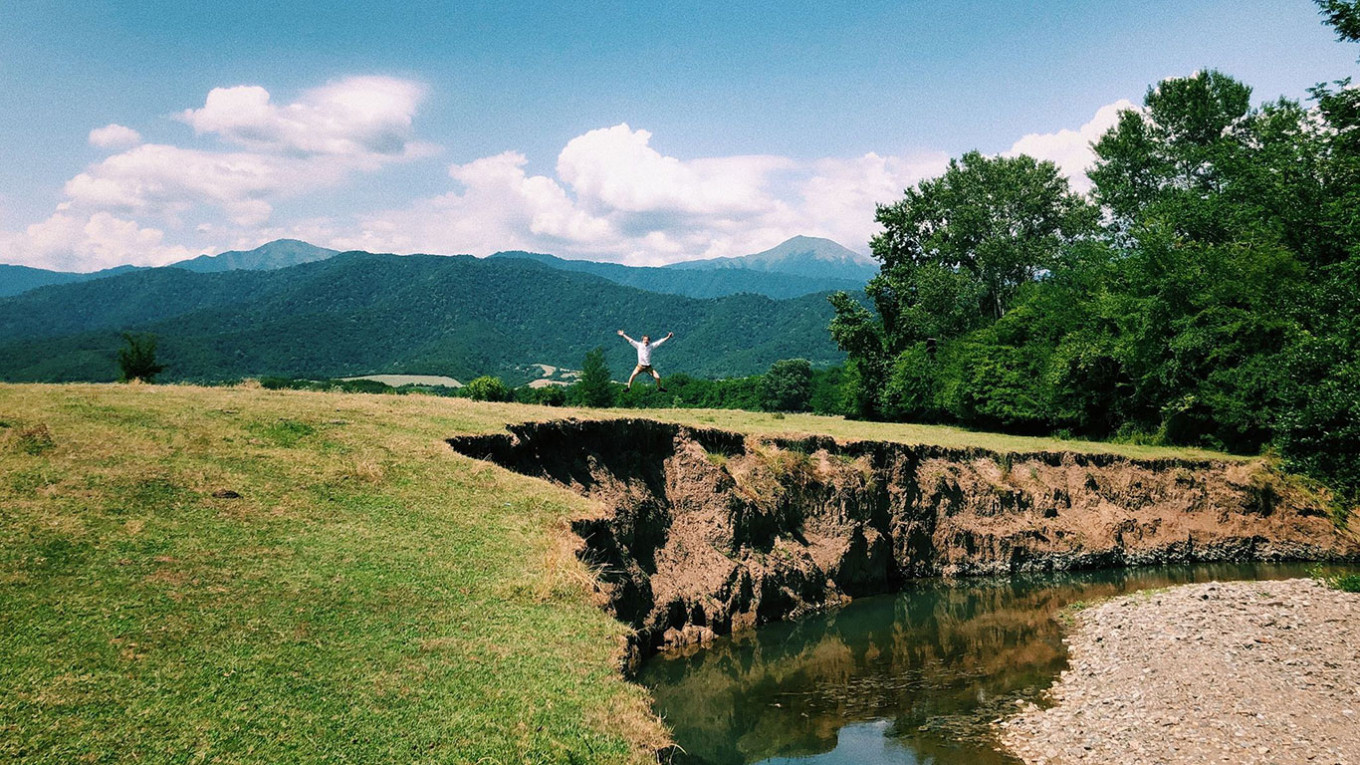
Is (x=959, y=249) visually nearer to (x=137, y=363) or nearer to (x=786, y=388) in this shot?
(x=137, y=363)

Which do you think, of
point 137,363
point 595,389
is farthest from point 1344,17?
point 137,363

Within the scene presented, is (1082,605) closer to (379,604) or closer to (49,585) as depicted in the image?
(379,604)

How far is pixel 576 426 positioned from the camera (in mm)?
27875

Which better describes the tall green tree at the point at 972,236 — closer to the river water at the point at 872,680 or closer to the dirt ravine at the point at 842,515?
the dirt ravine at the point at 842,515

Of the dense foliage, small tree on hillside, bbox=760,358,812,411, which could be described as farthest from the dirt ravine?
small tree on hillside, bbox=760,358,812,411

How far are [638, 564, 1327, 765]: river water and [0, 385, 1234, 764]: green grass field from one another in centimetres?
598

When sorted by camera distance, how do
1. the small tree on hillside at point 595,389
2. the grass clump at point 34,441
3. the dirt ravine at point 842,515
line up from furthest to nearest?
the small tree on hillside at point 595,389 < the dirt ravine at point 842,515 < the grass clump at point 34,441

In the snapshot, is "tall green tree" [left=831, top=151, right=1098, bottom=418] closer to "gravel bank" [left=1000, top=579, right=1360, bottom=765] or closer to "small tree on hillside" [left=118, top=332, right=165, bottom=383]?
"gravel bank" [left=1000, top=579, right=1360, bottom=765]

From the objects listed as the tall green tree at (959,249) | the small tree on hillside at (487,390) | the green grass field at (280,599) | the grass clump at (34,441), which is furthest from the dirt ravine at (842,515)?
the tall green tree at (959,249)

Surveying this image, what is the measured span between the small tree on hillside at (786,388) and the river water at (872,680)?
87.5 m

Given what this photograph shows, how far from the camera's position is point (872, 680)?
76.5 ft

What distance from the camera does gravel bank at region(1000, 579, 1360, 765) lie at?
17.2 m

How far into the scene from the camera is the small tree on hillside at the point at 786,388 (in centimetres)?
12131

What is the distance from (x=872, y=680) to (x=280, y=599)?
17.9 meters
